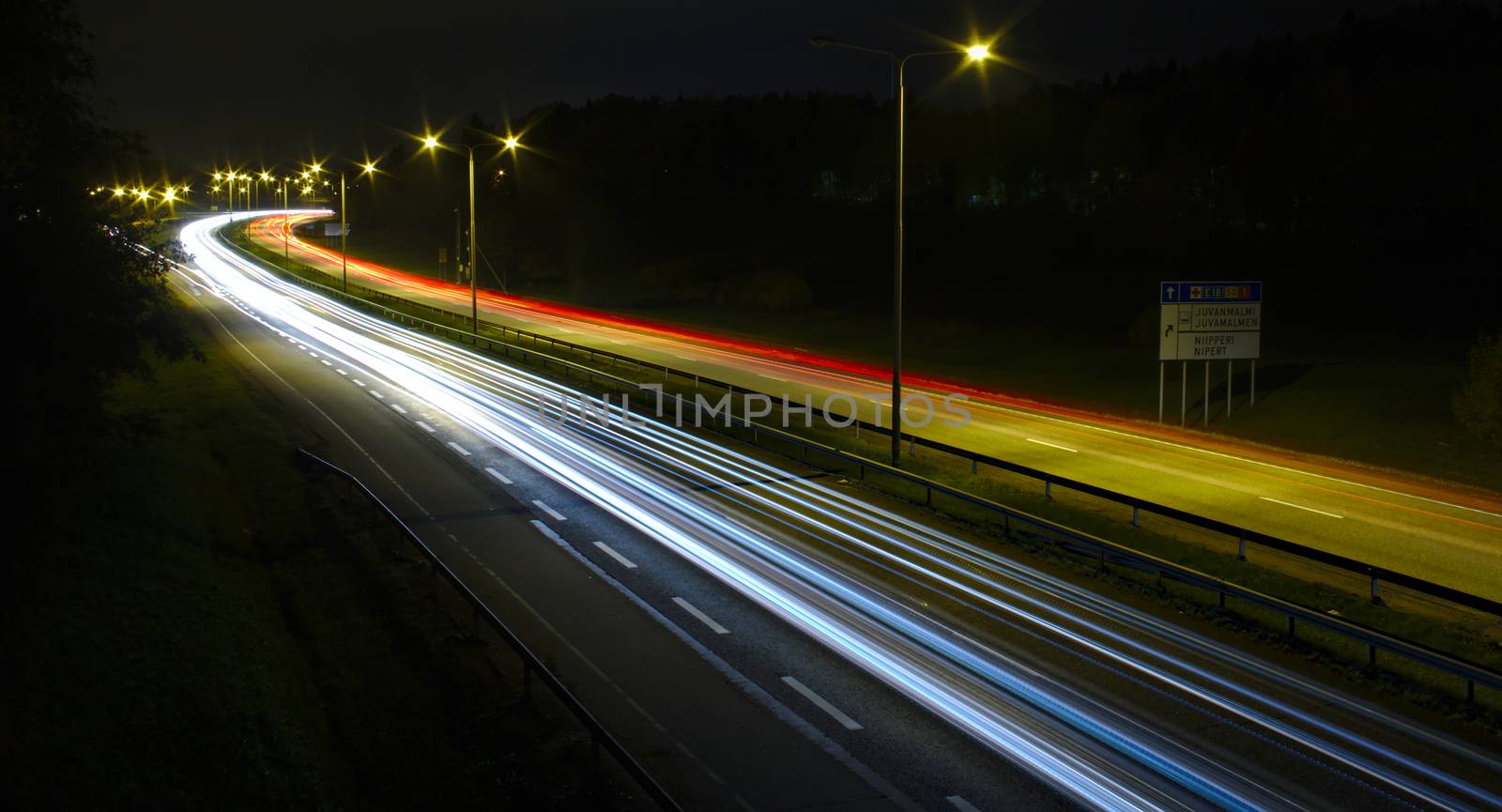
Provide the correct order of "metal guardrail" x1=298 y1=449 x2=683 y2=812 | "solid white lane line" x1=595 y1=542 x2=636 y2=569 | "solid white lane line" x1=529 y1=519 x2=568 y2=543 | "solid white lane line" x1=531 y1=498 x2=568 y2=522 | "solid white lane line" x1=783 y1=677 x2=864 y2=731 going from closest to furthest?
1. "metal guardrail" x1=298 y1=449 x2=683 y2=812
2. "solid white lane line" x1=783 y1=677 x2=864 y2=731
3. "solid white lane line" x1=595 y1=542 x2=636 y2=569
4. "solid white lane line" x1=529 y1=519 x2=568 y2=543
5. "solid white lane line" x1=531 y1=498 x2=568 y2=522

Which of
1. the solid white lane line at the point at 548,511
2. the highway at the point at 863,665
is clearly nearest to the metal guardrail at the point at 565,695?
the highway at the point at 863,665

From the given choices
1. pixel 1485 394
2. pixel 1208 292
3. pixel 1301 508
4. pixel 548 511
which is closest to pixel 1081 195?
pixel 1208 292

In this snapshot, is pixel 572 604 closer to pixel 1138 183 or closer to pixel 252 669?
pixel 252 669

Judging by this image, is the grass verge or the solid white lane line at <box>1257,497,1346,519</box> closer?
the grass verge

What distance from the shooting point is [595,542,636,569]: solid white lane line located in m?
16.8

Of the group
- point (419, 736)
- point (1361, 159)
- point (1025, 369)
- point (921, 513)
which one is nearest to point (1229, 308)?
point (1025, 369)

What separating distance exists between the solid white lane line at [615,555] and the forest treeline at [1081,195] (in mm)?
43601

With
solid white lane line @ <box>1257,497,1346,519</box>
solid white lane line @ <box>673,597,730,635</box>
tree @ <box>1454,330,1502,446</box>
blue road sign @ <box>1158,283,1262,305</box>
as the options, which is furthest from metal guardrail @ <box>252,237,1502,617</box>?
blue road sign @ <box>1158,283,1262,305</box>

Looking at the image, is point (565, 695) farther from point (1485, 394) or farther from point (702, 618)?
point (1485, 394)

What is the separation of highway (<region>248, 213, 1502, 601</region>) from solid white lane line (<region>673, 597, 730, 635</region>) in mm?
9121

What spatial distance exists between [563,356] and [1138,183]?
5464 cm

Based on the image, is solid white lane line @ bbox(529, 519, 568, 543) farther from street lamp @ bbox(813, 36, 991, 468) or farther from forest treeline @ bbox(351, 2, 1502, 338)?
forest treeline @ bbox(351, 2, 1502, 338)

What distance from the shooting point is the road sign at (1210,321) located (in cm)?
3244

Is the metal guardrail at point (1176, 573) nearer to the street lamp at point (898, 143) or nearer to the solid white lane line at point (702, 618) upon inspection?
the street lamp at point (898, 143)
